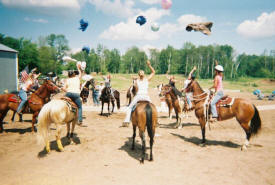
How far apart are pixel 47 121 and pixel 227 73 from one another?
288ft

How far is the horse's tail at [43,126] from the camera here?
20.3 feet

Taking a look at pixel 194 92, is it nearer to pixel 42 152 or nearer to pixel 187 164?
pixel 187 164

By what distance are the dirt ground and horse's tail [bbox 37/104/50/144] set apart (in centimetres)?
65

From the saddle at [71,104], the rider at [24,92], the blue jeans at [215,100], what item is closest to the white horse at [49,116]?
the saddle at [71,104]

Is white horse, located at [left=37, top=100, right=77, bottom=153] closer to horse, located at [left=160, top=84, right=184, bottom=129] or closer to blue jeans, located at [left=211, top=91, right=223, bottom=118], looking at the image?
blue jeans, located at [left=211, top=91, right=223, bottom=118]

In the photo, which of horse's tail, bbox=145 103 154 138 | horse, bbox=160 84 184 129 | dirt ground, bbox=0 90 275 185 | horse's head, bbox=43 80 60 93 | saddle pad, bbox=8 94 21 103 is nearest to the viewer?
dirt ground, bbox=0 90 275 185

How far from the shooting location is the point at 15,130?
9.36m

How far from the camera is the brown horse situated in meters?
8.48

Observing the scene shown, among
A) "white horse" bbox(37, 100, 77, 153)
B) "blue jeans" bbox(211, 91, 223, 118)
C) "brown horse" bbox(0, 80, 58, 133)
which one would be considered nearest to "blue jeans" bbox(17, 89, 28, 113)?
"brown horse" bbox(0, 80, 58, 133)

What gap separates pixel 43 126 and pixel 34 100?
2.98 m

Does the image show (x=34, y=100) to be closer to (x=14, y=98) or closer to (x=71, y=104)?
(x=14, y=98)

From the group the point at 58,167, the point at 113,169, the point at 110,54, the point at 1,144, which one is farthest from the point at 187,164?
the point at 110,54

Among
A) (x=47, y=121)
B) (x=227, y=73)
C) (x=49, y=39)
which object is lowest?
(x=47, y=121)

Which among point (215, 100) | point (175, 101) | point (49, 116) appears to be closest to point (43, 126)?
point (49, 116)
